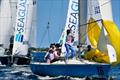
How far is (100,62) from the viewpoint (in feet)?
111

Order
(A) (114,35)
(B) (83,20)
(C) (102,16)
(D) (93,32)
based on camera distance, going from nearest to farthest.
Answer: (A) (114,35), (C) (102,16), (D) (93,32), (B) (83,20)

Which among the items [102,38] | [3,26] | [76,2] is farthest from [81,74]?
[3,26]

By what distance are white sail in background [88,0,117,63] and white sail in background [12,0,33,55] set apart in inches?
557

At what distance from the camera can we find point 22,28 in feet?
168

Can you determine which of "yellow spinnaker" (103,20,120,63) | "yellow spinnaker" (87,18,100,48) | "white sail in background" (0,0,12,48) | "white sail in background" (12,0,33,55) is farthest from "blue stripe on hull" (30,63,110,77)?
"white sail in background" (0,0,12,48)

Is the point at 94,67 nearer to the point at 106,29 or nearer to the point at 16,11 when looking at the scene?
the point at 106,29

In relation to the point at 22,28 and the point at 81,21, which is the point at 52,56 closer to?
the point at 81,21

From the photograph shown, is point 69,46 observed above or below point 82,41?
below

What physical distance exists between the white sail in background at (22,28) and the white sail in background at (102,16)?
14.2m

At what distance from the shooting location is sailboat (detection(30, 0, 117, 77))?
32.9 m

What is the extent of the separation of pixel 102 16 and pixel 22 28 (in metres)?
17.7

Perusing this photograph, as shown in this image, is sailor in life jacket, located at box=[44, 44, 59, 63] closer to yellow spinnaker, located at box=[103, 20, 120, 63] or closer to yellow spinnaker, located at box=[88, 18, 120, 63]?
yellow spinnaker, located at box=[88, 18, 120, 63]

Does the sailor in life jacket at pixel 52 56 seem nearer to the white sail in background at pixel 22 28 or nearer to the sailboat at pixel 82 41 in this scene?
the sailboat at pixel 82 41

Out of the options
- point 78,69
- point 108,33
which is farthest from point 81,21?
point 78,69
